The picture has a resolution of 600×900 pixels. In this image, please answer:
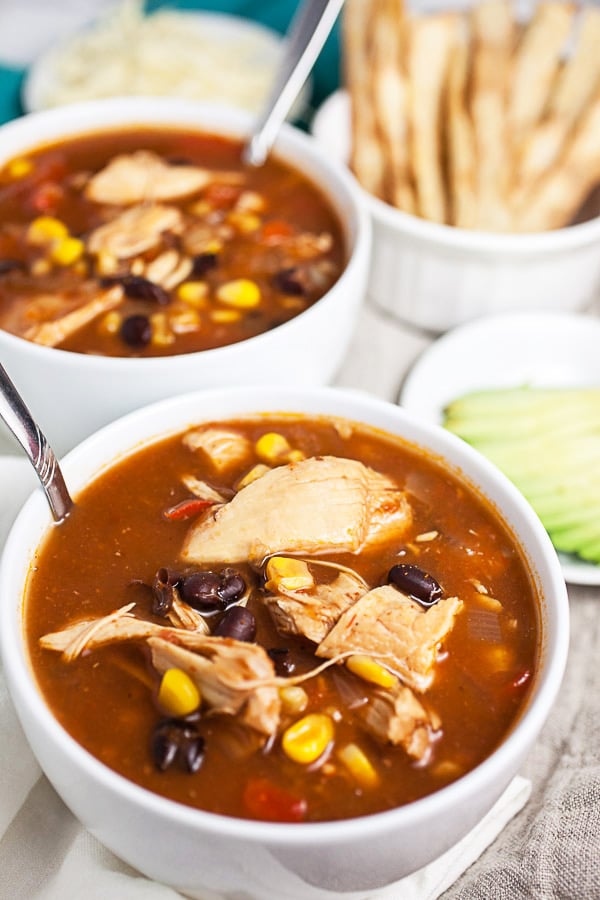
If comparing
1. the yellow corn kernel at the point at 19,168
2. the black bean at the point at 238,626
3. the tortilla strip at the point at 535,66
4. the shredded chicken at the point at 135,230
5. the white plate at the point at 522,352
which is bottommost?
the white plate at the point at 522,352

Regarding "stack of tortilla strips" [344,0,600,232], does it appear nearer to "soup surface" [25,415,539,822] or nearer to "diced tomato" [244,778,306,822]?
"soup surface" [25,415,539,822]

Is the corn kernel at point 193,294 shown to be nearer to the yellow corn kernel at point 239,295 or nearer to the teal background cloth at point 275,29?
the yellow corn kernel at point 239,295

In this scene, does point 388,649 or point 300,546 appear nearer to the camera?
point 388,649

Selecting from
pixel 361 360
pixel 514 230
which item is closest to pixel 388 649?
pixel 361 360

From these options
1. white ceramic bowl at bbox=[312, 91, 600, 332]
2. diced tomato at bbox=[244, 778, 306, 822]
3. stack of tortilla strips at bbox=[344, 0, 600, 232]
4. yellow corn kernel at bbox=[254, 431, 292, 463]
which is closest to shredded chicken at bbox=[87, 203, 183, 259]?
white ceramic bowl at bbox=[312, 91, 600, 332]

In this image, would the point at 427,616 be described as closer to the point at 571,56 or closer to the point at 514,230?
the point at 514,230

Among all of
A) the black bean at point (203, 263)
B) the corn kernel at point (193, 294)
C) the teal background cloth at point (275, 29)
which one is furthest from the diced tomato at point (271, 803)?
the teal background cloth at point (275, 29)

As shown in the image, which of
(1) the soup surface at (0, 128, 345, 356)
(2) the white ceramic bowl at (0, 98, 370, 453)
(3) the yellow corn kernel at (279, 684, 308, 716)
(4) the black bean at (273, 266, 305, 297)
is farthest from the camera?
(4) the black bean at (273, 266, 305, 297)
